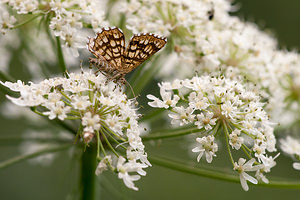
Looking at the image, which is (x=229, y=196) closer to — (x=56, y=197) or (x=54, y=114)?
(x=56, y=197)

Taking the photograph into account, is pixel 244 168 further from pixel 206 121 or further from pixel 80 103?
pixel 80 103

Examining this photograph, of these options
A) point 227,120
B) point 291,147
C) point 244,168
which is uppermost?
point 227,120

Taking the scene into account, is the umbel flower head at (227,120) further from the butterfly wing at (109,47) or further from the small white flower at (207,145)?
the butterfly wing at (109,47)

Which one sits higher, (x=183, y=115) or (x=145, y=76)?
(x=183, y=115)

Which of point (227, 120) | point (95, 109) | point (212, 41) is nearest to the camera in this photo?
point (95, 109)

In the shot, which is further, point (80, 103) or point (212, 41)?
point (212, 41)

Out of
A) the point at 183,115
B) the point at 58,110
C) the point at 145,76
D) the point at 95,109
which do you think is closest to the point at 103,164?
the point at 95,109

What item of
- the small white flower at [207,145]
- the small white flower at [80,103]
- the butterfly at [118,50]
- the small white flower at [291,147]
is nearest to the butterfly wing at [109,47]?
the butterfly at [118,50]

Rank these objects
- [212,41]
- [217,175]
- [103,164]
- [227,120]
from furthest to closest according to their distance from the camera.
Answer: [212,41]
[217,175]
[227,120]
[103,164]

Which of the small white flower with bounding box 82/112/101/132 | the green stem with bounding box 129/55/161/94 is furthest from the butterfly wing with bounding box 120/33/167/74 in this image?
the small white flower with bounding box 82/112/101/132
